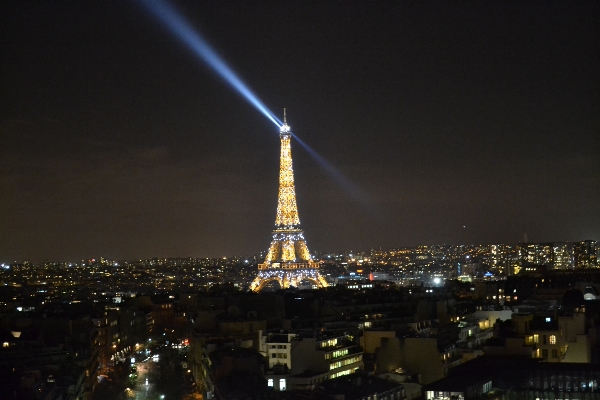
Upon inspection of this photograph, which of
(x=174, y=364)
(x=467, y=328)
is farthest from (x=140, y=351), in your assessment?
(x=467, y=328)

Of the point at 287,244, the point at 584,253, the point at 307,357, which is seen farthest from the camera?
the point at 584,253

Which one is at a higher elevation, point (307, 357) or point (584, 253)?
point (584, 253)

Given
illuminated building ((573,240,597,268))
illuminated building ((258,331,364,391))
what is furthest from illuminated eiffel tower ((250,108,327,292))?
illuminated building ((573,240,597,268))

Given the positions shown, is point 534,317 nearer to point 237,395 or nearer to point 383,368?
point 383,368

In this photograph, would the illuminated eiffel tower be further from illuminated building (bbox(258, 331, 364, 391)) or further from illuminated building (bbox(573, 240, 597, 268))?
illuminated building (bbox(573, 240, 597, 268))

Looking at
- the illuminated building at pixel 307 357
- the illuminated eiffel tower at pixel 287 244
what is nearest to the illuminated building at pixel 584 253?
the illuminated eiffel tower at pixel 287 244

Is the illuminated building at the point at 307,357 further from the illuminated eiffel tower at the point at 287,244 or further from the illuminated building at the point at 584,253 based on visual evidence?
the illuminated building at the point at 584,253

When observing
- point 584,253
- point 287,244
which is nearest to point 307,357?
point 287,244

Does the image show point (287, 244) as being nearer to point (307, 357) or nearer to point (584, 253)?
point (307, 357)
